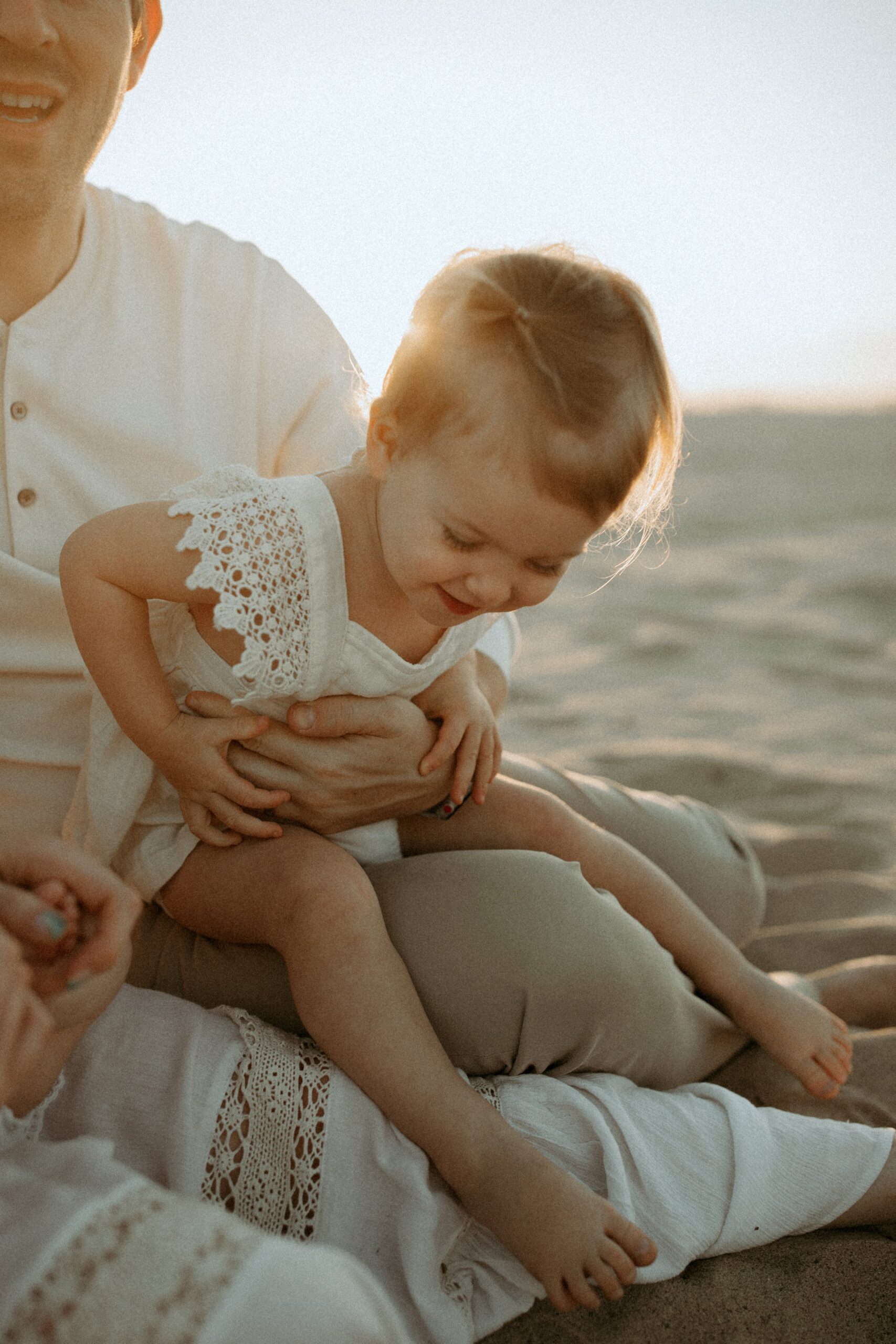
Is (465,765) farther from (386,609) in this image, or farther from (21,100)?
(21,100)

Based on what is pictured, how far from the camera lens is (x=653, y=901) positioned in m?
2.23

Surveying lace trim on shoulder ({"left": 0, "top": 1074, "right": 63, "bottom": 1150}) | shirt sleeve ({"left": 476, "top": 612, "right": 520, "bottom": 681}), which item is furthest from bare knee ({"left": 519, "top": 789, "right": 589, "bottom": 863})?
lace trim on shoulder ({"left": 0, "top": 1074, "right": 63, "bottom": 1150})

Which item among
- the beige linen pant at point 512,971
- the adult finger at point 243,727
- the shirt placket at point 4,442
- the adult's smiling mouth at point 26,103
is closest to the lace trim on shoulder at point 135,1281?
the beige linen pant at point 512,971

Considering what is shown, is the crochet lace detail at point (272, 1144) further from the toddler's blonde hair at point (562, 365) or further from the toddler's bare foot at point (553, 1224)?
the toddler's blonde hair at point (562, 365)

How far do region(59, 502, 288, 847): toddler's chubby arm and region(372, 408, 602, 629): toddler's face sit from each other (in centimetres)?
33

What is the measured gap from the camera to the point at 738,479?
12367mm

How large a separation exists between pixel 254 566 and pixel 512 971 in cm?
→ 79

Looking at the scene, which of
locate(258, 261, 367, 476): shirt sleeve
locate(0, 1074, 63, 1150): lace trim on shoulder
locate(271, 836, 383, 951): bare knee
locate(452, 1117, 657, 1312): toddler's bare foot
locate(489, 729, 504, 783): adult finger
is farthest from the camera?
locate(258, 261, 367, 476): shirt sleeve

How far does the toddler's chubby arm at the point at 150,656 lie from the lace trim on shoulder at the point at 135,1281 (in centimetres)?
77

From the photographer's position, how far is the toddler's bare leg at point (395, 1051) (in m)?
1.60

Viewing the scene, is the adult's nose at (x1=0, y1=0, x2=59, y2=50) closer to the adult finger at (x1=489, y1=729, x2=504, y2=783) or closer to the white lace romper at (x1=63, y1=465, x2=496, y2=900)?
the white lace romper at (x1=63, y1=465, x2=496, y2=900)

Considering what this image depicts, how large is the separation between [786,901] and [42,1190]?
7.21ft

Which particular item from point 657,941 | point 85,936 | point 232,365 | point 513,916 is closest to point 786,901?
point 657,941

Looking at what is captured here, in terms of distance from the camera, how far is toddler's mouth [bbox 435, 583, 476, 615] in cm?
183
